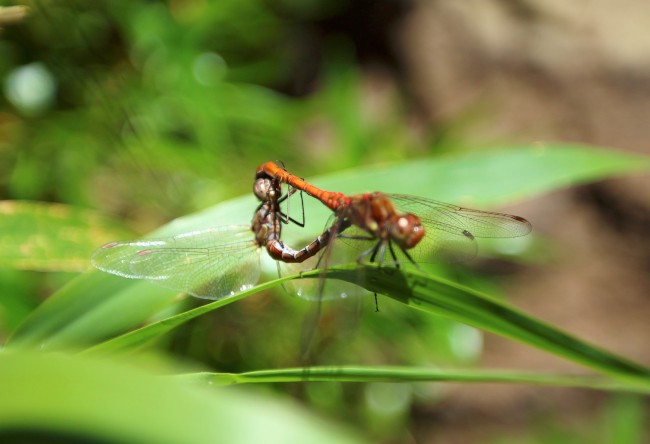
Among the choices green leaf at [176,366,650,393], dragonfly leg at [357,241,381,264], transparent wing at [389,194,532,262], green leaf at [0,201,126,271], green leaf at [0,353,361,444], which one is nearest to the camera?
green leaf at [0,353,361,444]

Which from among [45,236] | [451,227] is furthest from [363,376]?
[45,236]

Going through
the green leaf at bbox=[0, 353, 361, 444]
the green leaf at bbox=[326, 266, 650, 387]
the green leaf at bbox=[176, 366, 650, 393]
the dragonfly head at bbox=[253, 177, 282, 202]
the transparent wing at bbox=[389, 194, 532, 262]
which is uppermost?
the dragonfly head at bbox=[253, 177, 282, 202]

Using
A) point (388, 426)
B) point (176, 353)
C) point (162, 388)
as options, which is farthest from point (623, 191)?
point (162, 388)

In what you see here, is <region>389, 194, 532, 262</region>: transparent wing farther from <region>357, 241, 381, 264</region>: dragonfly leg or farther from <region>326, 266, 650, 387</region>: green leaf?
<region>326, 266, 650, 387</region>: green leaf

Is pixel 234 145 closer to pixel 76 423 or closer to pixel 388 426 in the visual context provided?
pixel 388 426

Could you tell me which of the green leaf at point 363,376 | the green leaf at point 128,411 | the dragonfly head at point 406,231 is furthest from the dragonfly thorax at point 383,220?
the green leaf at point 128,411

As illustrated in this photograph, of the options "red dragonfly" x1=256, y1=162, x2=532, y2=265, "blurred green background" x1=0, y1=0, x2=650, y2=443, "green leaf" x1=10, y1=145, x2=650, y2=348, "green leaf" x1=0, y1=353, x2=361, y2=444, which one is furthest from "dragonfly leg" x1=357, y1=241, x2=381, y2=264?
"green leaf" x1=0, y1=353, x2=361, y2=444

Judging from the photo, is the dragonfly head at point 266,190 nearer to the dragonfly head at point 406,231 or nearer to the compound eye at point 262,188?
the compound eye at point 262,188

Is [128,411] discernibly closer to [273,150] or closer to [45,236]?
[45,236]
